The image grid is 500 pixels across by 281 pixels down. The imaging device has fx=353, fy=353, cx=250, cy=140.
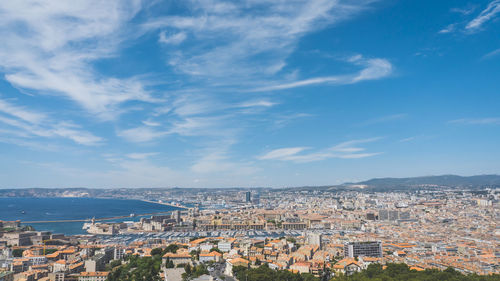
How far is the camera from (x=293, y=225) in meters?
49.2

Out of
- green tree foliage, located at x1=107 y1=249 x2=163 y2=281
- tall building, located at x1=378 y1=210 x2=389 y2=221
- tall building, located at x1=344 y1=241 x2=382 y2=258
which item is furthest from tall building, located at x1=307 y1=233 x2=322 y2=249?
tall building, located at x1=378 y1=210 x2=389 y2=221

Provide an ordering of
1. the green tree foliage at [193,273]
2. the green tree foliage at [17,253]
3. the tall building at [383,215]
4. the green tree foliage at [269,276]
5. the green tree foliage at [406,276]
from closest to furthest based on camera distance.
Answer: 1. the green tree foliage at [406,276]
2. the green tree foliage at [269,276]
3. the green tree foliage at [193,273]
4. the green tree foliage at [17,253]
5. the tall building at [383,215]

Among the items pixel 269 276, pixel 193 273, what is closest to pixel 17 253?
pixel 193 273

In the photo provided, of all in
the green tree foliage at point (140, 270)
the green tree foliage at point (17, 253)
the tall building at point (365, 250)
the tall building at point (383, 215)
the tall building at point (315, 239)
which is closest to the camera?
the green tree foliage at point (140, 270)

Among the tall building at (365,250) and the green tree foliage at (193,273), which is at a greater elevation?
the green tree foliage at (193,273)

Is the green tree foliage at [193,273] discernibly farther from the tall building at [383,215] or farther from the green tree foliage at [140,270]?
the tall building at [383,215]

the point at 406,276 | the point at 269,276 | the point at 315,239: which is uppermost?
the point at 406,276

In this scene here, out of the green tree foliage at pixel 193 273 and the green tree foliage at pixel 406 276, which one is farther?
the green tree foliage at pixel 193 273

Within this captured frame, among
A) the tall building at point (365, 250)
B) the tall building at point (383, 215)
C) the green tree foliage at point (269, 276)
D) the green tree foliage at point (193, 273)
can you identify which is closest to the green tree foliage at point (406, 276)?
the green tree foliage at point (269, 276)

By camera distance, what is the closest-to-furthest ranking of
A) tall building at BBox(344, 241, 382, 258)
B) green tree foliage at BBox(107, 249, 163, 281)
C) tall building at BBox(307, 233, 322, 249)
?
green tree foliage at BBox(107, 249, 163, 281), tall building at BBox(344, 241, 382, 258), tall building at BBox(307, 233, 322, 249)

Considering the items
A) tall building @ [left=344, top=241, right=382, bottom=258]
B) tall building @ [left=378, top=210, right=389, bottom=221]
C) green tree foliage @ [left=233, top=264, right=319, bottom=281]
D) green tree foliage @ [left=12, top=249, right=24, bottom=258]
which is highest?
green tree foliage @ [left=233, top=264, right=319, bottom=281]

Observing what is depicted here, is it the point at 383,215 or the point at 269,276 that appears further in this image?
the point at 383,215

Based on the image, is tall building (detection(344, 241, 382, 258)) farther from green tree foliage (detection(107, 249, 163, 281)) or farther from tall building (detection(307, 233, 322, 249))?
green tree foliage (detection(107, 249, 163, 281))

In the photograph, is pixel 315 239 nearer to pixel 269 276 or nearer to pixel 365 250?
pixel 365 250
